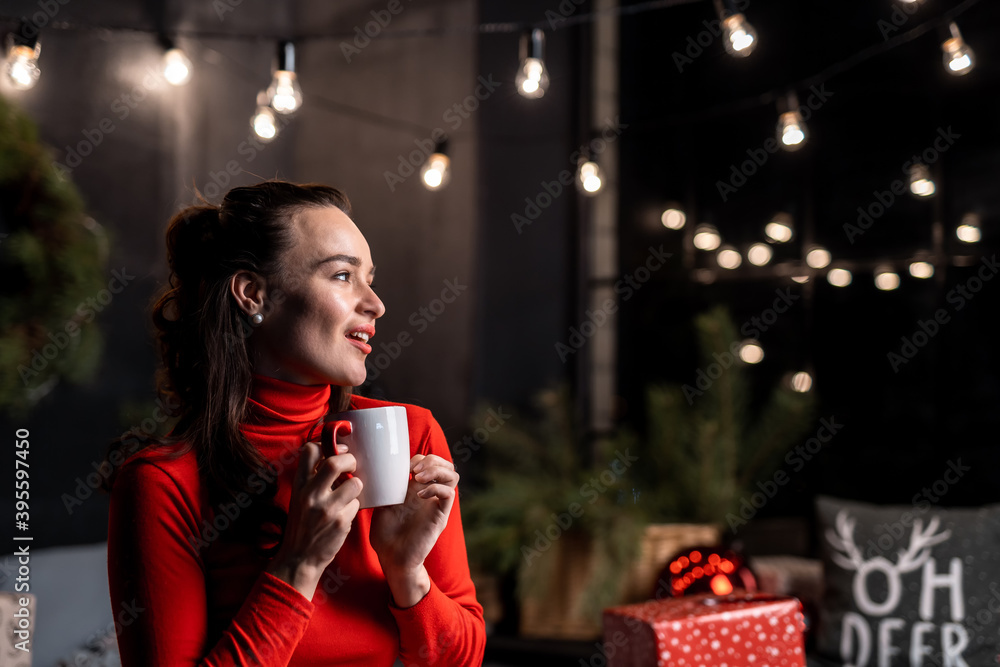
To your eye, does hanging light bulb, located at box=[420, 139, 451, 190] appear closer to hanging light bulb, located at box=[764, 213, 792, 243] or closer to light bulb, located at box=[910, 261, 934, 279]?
hanging light bulb, located at box=[764, 213, 792, 243]

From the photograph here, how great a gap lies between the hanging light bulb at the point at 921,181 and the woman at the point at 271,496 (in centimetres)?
303

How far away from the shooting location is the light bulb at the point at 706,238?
13.5 feet

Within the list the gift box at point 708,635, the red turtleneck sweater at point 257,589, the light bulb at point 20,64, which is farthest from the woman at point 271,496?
the light bulb at point 20,64

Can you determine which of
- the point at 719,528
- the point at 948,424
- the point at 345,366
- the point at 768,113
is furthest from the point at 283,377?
the point at 768,113

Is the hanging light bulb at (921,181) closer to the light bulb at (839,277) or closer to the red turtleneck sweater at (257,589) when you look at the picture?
the light bulb at (839,277)

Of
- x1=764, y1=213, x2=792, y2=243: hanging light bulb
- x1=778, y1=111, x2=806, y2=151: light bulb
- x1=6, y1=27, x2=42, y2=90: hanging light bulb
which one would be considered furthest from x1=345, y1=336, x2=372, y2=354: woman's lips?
x1=764, y1=213, x2=792, y2=243: hanging light bulb

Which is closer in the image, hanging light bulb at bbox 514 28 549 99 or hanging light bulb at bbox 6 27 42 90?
hanging light bulb at bbox 6 27 42 90

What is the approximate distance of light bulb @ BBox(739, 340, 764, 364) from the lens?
12.8 ft

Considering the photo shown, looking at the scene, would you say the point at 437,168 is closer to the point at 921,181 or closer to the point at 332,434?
the point at 332,434

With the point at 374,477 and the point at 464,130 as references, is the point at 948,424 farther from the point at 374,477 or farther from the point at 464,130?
the point at 374,477

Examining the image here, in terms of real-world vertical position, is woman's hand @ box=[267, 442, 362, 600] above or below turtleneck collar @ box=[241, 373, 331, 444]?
below

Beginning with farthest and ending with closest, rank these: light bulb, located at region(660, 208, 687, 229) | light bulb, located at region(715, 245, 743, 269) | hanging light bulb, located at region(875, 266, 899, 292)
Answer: light bulb, located at region(660, 208, 687, 229), light bulb, located at region(715, 245, 743, 269), hanging light bulb, located at region(875, 266, 899, 292)

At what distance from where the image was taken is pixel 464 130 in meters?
4.11

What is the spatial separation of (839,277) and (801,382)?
498 millimetres
